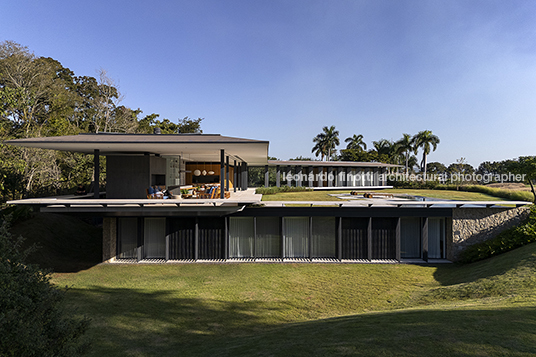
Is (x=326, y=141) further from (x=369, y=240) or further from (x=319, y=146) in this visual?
(x=369, y=240)

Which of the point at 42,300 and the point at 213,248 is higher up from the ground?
the point at 42,300

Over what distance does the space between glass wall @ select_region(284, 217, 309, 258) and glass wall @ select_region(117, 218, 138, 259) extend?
24.8 ft

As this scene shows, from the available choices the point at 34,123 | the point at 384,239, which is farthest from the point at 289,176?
the point at 34,123

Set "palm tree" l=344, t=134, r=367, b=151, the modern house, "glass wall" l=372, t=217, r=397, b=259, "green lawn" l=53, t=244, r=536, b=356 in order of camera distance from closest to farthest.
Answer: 1. "green lawn" l=53, t=244, r=536, b=356
2. the modern house
3. "glass wall" l=372, t=217, r=397, b=259
4. "palm tree" l=344, t=134, r=367, b=151

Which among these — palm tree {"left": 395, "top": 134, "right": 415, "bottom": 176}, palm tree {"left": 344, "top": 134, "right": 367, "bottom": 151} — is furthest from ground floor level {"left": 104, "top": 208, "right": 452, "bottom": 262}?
palm tree {"left": 344, "top": 134, "right": 367, "bottom": 151}

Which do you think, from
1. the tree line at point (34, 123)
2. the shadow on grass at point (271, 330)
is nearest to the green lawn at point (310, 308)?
the shadow on grass at point (271, 330)

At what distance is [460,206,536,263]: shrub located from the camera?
485 inches

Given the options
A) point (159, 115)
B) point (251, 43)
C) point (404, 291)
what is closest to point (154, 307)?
point (404, 291)

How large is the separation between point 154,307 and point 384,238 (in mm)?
10541

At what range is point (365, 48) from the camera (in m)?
27.6

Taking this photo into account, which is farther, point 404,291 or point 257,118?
point 257,118

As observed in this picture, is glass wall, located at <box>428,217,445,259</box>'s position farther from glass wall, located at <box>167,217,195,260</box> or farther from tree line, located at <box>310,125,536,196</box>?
tree line, located at <box>310,125,536,196</box>

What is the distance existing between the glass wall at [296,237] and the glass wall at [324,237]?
375mm

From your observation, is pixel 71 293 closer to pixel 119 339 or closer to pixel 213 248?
pixel 119 339
